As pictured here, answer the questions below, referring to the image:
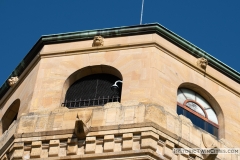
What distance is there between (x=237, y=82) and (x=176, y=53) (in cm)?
263

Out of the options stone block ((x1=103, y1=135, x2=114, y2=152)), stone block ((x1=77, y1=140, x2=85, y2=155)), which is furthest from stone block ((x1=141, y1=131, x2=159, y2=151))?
stone block ((x1=77, y1=140, x2=85, y2=155))

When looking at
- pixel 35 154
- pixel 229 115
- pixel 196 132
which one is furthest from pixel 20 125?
pixel 229 115

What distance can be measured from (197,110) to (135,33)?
3230mm

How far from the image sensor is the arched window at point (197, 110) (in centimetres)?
2634

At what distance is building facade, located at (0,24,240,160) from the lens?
2359 centimetres

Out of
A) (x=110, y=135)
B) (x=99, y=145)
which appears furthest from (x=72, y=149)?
(x=110, y=135)

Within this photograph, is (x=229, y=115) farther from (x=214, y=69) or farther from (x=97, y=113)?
(x=97, y=113)

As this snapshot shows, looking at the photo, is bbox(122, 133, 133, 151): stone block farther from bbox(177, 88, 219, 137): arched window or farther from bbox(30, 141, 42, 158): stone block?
bbox(177, 88, 219, 137): arched window

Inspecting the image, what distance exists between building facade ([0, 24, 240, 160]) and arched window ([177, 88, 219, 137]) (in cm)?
3

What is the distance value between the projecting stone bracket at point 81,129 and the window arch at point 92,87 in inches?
87.5

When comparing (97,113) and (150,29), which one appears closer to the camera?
(97,113)

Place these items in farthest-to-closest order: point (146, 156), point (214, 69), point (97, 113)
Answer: point (214, 69)
point (97, 113)
point (146, 156)

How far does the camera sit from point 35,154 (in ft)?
77.8

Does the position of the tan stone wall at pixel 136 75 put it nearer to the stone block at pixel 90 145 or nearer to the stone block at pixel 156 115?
the stone block at pixel 156 115
